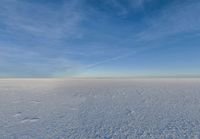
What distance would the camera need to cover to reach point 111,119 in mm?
5488

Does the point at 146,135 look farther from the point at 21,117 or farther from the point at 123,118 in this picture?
the point at 21,117

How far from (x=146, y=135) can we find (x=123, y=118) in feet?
5.00

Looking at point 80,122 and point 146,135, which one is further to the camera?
point 80,122

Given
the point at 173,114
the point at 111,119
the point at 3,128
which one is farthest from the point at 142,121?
the point at 3,128

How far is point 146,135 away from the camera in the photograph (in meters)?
4.11

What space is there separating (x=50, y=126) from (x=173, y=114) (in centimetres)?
463

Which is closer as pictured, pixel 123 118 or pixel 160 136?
pixel 160 136

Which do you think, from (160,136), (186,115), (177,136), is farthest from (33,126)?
(186,115)

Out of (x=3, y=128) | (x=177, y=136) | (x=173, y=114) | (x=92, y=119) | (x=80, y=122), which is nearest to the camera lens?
(x=177, y=136)

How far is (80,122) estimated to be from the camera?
518 centimetres

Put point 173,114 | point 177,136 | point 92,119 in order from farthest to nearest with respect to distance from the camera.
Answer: point 173,114 < point 92,119 < point 177,136

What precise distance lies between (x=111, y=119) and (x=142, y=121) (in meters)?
1.08

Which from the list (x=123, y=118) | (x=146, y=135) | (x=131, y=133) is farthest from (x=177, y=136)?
(x=123, y=118)

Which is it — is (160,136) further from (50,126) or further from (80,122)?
(50,126)
